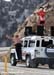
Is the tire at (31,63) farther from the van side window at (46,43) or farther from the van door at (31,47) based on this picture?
the van side window at (46,43)

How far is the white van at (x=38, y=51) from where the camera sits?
31.7 metres

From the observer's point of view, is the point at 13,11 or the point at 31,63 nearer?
the point at 31,63

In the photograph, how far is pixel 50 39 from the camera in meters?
32.5

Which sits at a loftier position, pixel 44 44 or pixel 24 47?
pixel 44 44

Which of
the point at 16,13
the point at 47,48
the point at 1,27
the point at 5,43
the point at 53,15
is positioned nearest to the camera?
the point at 47,48

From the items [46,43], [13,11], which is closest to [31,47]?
[46,43]

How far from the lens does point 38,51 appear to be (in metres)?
31.8

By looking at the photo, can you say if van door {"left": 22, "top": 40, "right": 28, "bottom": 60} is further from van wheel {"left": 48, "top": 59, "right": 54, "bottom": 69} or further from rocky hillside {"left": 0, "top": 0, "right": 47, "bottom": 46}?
rocky hillside {"left": 0, "top": 0, "right": 47, "bottom": 46}

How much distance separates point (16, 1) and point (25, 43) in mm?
67531

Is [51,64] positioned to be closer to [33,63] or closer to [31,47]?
[33,63]

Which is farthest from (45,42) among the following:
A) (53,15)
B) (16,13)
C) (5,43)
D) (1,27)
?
(16,13)

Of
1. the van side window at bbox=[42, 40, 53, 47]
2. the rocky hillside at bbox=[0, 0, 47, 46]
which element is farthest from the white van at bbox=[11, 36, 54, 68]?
the rocky hillside at bbox=[0, 0, 47, 46]

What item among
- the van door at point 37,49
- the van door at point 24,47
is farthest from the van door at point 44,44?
the van door at point 24,47

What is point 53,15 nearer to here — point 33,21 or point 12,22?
point 33,21
